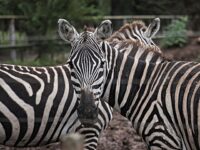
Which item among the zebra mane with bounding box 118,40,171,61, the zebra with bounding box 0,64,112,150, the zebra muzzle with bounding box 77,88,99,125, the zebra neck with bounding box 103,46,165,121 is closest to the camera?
the zebra muzzle with bounding box 77,88,99,125

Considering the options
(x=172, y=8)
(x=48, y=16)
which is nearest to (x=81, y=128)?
(x=48, y=16)

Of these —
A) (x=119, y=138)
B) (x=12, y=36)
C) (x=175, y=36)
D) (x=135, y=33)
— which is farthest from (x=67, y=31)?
(x=175, y=36)

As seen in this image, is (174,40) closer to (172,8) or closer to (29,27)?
(29,27)

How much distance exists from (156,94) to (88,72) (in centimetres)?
69

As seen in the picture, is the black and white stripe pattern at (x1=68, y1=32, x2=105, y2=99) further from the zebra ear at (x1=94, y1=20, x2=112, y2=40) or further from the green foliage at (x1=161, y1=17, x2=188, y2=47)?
the green foliage at (x1=161, y1=17, x2=188, y2=47)

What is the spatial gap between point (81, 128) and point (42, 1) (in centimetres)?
935

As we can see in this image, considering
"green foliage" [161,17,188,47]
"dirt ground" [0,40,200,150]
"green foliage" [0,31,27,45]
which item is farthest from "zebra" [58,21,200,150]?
"green foliage" [161,17,188,47]

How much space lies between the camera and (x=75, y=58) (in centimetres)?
482

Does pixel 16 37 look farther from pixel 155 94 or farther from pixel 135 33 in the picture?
pixel 155 94

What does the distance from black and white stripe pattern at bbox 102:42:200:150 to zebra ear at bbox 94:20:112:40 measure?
11 cm

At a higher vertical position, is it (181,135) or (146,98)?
(146,98)

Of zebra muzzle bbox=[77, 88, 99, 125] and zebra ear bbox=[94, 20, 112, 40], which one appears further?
zebra ear bbox=[94, 20, 112, 40]

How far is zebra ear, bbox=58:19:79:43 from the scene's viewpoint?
511cm

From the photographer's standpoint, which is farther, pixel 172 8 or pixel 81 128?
pixel 172 8
